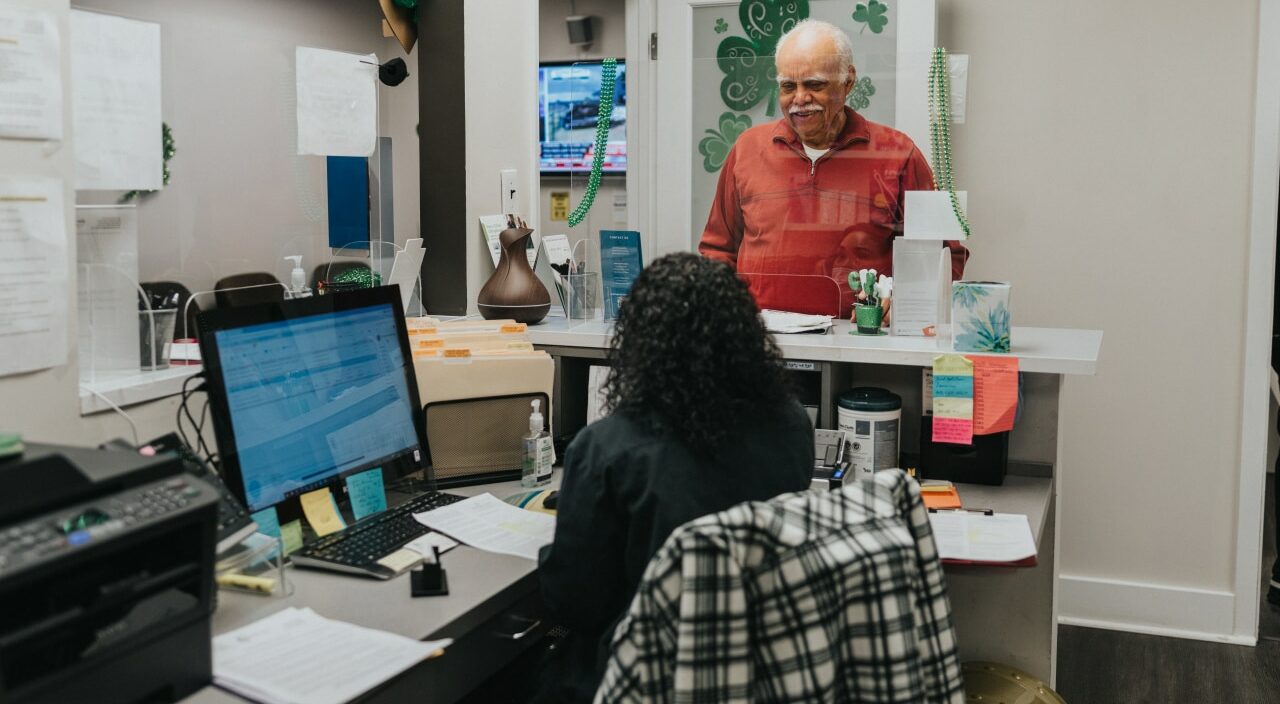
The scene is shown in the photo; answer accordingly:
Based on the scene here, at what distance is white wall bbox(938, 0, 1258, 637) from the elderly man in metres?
0.60

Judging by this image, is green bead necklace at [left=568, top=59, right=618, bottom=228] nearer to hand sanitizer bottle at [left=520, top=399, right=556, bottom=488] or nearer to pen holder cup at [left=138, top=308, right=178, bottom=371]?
hand sanitizer bottle at [left=520, top=399, right=556, bottom=488]

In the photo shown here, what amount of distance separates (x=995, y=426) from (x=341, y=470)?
124 centimetres

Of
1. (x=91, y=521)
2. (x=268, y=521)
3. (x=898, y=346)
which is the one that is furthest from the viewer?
(x=898, y=346)

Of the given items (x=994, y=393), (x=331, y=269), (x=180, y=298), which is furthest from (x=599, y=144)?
(x=994, y=393)

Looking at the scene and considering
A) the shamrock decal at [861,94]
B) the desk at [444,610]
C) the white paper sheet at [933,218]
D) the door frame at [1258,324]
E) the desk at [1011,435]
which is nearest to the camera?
Answer: the desk at [444,610]

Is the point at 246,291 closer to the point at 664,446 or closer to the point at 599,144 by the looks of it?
the point at 599,144

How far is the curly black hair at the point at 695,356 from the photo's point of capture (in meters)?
1.56

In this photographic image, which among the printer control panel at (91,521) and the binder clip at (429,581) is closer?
the printer control panel at (91,521)

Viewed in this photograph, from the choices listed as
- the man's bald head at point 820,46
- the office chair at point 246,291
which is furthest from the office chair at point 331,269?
the man's bald head at point 820,46

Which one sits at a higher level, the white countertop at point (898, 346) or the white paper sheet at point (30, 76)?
the white paper sheet at point (30, 76)

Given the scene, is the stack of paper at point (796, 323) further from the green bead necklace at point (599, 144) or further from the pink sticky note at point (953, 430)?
the green bead necklace at point (599, 144)

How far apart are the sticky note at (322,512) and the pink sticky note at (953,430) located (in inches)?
44.8

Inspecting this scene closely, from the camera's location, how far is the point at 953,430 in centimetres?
216

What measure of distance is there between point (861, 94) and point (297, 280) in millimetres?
1585
